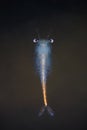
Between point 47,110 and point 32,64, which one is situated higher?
point 32,64

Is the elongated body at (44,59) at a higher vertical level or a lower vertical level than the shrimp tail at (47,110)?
higher

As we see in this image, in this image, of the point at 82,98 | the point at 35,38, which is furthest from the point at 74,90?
the point at 35,38

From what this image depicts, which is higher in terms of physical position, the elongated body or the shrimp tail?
the elongated body

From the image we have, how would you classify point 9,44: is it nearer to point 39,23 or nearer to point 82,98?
point 39,23

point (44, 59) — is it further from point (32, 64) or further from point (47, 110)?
point (47, 110)

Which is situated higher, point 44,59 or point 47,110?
point 44,59

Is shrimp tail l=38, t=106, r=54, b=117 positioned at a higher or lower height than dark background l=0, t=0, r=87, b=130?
lower

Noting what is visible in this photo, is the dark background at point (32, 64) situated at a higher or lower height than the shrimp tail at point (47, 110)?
higher

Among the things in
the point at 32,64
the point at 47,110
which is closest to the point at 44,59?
the point at 32,64
